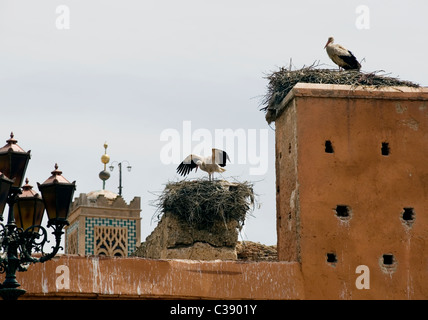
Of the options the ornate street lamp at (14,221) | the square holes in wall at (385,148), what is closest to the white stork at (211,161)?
the square holes in wall at (385,148)

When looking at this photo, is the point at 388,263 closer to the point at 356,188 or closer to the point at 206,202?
the point at 356,188

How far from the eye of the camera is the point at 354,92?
45.9ft

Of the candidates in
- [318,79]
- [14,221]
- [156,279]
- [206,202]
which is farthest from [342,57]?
[14,221]

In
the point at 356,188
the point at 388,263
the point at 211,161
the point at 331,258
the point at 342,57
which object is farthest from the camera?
the point at 211,161

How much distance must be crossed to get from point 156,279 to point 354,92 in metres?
3.32

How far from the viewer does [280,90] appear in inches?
578

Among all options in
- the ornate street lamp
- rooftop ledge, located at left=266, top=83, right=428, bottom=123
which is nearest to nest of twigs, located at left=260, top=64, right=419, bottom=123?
rooftop ledge, located at left=266, top=83, right=428, bottom=123

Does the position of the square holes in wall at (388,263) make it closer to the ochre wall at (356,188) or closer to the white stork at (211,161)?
the ochre wall at (356,188)

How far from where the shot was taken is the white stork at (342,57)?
14.8 m

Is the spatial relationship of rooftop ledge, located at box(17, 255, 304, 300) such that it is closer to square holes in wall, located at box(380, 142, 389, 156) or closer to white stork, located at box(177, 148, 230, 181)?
square holes in wall, located at box(380, 142, 389, 156)

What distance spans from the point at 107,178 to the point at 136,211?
1765mm
